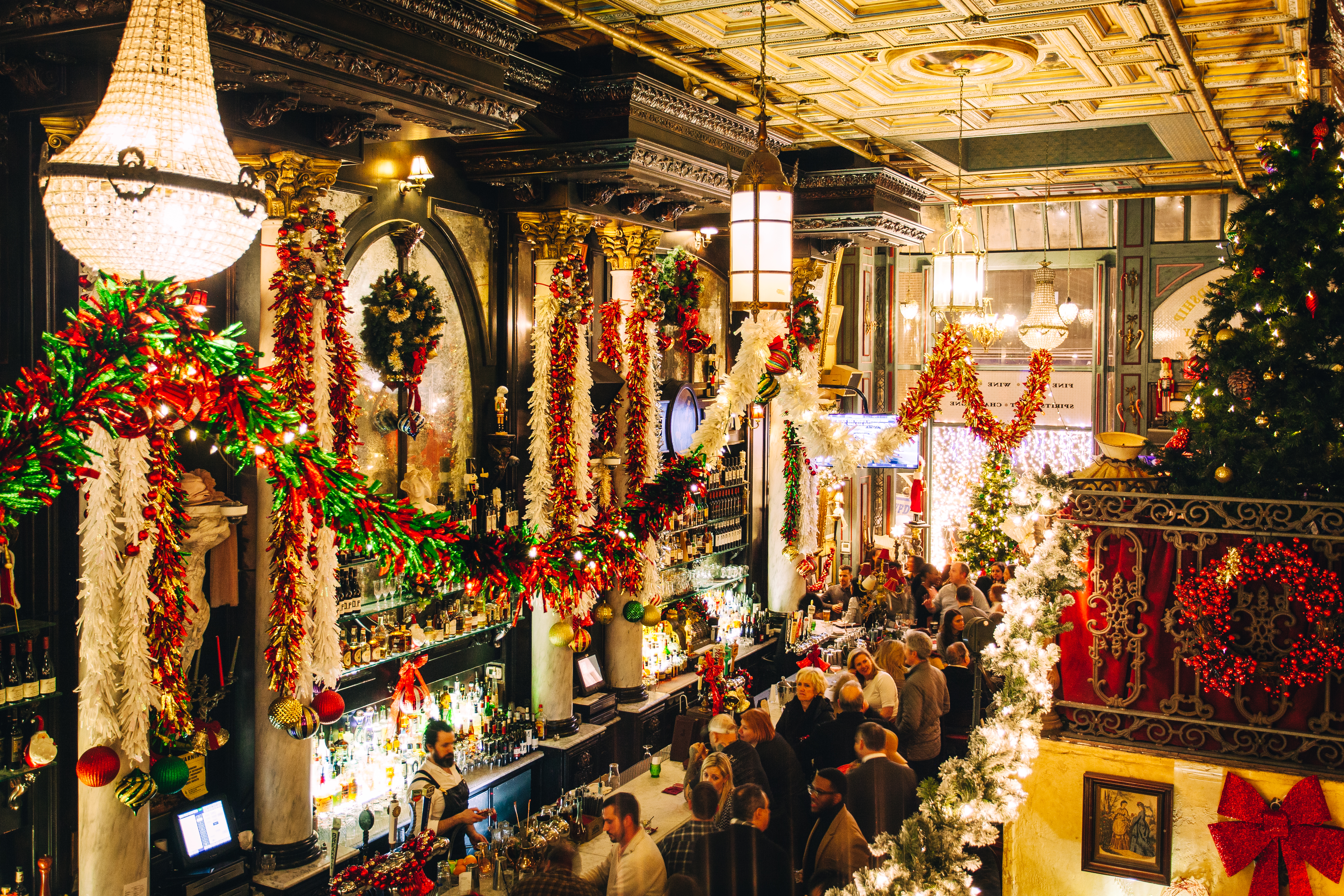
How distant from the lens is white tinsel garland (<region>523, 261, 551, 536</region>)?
21.8ft

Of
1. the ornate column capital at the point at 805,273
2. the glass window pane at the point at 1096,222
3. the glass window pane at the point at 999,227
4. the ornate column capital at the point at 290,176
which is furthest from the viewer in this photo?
the glass window pane at the point at 999,227

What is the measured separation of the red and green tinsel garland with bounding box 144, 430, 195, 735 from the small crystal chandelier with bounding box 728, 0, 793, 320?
7.80ft

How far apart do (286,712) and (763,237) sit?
3.07 meters

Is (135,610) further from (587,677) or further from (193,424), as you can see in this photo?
(587,677)

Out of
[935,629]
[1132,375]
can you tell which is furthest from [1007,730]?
[1132,375]

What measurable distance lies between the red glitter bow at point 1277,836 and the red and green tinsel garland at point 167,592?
14.1ft

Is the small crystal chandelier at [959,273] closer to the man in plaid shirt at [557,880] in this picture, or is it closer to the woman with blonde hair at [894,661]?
the woman with blonde hair at [894,661]

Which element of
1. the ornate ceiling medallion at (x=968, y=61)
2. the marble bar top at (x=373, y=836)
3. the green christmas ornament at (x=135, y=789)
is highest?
the ornate ceiling medallion at (x=968, y=61)

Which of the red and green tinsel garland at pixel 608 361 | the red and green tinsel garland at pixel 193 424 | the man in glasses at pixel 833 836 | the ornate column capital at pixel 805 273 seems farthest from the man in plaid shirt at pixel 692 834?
the ornate column capital at pixel 805 273

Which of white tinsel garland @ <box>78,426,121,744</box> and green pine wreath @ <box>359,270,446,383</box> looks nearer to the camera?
white tinsel garland @ <box>78,426,121,744</box>

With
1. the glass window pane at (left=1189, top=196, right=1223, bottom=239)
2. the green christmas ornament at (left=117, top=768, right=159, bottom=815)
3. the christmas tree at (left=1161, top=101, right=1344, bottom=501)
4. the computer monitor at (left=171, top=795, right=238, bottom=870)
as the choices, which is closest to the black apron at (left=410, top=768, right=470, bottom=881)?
the computer monitor at (left=171, top=795, right=238, bottom=870)

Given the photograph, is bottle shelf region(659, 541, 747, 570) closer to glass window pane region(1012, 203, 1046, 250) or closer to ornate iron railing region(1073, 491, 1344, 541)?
ornate iron railing region(1073, 491, 1344, 541)

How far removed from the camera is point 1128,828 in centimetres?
435

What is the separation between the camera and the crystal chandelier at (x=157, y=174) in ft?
6.58
